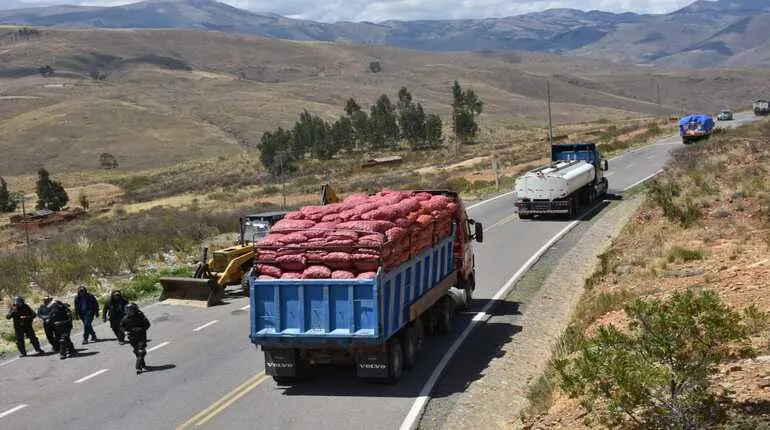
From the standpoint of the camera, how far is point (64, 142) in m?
144

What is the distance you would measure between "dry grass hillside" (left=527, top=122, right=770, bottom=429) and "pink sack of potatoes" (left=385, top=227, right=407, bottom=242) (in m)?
3.42

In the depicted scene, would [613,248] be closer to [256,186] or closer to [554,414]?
[554,414]

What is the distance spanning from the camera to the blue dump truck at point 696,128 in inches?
2486

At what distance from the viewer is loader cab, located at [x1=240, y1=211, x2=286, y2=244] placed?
24.0m

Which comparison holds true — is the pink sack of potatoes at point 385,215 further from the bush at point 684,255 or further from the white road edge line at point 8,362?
the white road edge line at point 8,362

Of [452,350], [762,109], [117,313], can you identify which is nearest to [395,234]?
[452,350]

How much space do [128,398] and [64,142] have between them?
141112mm

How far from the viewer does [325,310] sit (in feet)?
43.4

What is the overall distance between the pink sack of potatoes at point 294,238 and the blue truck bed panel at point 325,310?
2.48 feet

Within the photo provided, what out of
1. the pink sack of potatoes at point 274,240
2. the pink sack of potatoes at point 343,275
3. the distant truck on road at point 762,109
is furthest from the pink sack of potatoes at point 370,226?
the distant truck on road at point 762,109

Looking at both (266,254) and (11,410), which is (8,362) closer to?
(11,410)

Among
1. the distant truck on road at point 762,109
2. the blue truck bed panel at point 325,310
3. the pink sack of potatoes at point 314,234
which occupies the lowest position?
the blue truck bed panel at point 325,310

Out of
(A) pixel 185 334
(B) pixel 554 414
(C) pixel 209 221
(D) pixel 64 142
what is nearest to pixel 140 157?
(D) pixel 64 142

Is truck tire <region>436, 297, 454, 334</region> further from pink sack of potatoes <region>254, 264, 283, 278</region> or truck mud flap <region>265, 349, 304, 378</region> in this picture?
pink sack of potatoes <region>254, 264, 283, 278</region>
